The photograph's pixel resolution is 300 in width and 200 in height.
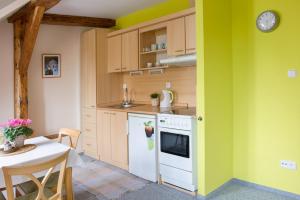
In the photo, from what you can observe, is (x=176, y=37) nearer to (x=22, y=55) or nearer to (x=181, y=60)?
(x=181, y=60)

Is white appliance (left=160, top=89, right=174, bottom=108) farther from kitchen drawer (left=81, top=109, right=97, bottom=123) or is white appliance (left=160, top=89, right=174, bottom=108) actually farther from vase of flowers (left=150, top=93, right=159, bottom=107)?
kitchen drawer (left=81, top=109, right=97, bottom=123)

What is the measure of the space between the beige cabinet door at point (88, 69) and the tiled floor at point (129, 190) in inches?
50.6

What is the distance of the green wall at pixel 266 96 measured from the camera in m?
2.63

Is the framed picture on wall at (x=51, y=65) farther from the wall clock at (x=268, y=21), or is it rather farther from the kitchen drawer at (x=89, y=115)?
the wall clock at (x=268, y=21)

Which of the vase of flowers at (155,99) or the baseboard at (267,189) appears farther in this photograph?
the vase of flowers at (155,99)

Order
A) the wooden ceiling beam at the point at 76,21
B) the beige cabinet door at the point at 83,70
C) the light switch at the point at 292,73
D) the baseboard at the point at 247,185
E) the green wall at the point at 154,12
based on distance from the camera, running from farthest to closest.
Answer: the beige cabinet door at the point at 83,70
the wooden ceiling beam at the point at 76,21
the green wall at the point at 154,12
the baseboard at the point at 247,185
the light switch at the point at 292,73

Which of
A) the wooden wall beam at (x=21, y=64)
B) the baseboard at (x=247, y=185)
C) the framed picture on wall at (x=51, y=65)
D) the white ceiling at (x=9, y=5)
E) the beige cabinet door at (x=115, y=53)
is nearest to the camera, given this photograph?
the baseboard at (x=247, y=185)

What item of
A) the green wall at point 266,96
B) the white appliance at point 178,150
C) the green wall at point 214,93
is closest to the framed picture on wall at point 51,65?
the white appliance at point 178,150

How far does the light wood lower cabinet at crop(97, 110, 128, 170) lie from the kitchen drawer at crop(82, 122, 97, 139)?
0.42 ft

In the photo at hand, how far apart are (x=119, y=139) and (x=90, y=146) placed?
906mm

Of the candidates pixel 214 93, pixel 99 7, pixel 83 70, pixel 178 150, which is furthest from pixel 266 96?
pixel 83 70

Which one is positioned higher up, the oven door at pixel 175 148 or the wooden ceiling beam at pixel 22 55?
the wooden ceiling beam at pixel 22 55

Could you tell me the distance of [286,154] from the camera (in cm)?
270

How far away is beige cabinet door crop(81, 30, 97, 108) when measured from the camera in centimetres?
420
